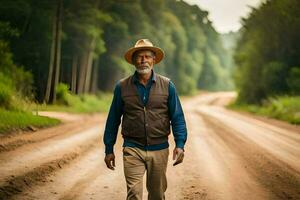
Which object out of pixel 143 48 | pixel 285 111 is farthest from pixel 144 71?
pixel 285 111

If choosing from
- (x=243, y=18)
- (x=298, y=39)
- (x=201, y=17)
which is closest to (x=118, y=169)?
(x=298, y=39)

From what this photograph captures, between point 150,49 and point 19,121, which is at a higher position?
point 150,49

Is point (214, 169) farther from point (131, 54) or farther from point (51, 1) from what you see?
point (51, 1)

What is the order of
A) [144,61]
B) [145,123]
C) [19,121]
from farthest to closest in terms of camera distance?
1. [19,121]
2. [144,61]
3. [145,123]

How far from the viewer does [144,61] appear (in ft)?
16.9

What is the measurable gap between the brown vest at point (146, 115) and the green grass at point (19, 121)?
9751mm

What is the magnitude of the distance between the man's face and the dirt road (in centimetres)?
261

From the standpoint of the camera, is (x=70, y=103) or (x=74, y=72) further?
(x=74, y=72)

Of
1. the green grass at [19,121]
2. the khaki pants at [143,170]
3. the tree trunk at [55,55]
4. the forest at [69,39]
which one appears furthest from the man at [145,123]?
the tree trunk at [55,55]

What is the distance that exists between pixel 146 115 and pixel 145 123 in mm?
84

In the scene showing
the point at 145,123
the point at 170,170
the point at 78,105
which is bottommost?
the point at 78,105

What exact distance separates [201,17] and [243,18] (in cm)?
4655

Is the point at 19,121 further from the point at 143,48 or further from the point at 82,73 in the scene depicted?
the point at 82,73

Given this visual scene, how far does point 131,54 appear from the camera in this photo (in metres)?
5.30
